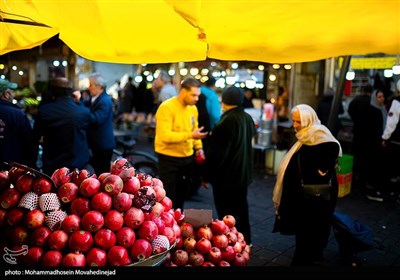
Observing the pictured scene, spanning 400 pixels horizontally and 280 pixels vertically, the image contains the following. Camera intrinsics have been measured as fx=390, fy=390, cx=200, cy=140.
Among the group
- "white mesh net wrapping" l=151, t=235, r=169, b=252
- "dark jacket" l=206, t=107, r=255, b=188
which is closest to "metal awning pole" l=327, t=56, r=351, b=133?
"dark jacket" l=206, t=107, r=255, b=188

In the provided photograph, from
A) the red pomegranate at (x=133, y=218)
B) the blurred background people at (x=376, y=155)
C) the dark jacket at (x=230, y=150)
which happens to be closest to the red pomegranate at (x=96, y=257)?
the red pomegranate at (x=133, y=218)

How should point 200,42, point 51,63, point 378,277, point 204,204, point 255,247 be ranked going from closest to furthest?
point 378,277, point 200,42, point 255,247, point 204,204, point 51,63

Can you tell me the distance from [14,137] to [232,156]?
91.6 inches

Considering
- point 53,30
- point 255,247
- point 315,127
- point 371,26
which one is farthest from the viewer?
point 255,247

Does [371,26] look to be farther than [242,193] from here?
No

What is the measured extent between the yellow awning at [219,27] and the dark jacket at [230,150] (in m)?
1.55

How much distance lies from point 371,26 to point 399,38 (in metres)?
0.22

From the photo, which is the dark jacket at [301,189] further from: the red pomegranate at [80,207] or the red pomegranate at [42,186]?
the red pomegranate at [42,186]

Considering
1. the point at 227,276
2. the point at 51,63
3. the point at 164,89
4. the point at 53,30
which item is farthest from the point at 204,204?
the point at 51,63

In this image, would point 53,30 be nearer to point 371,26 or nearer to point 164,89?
point 371,26

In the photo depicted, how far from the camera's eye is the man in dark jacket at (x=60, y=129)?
437cm

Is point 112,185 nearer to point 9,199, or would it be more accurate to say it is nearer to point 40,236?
point 40,236

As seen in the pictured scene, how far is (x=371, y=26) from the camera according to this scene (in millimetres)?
2357

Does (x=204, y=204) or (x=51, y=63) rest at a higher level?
(x=51, y=63)
